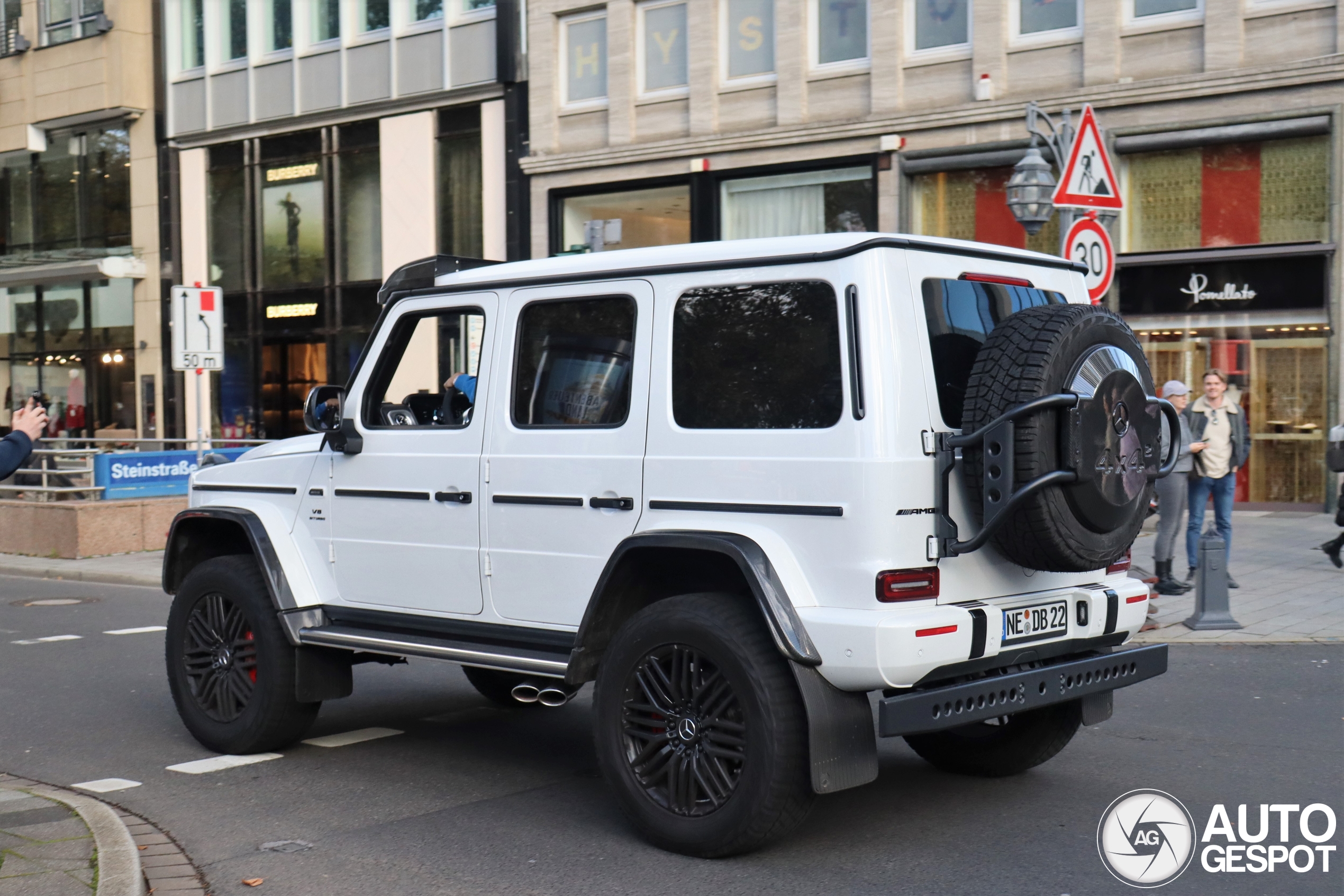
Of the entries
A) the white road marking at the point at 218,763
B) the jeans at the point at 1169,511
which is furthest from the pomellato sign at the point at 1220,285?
the white road marking at the point at 218,763

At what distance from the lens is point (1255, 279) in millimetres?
18547

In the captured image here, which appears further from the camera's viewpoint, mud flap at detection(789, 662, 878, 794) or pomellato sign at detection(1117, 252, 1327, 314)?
pomellato sign at detection(1117, 252, 1327, 314)

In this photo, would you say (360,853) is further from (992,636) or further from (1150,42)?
(1150,42)

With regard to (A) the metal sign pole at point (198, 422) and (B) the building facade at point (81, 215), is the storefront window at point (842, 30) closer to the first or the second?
(A) the metal sign pole at point (198, 422)

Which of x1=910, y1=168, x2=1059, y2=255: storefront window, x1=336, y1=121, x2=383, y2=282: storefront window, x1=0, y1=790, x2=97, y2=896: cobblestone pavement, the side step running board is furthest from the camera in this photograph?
x1=336, y1=121, x2=383, y2=282: storefront window

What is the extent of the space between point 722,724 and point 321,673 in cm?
243

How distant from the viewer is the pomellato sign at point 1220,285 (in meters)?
18.2

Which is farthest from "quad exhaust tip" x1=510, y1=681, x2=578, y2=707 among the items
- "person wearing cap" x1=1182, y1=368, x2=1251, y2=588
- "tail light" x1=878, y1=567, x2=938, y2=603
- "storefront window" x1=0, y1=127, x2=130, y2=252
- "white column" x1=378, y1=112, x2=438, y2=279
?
"storefront window" x1=0, y1=127, x2=130, y2=252

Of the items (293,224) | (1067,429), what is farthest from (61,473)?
(1067,429)

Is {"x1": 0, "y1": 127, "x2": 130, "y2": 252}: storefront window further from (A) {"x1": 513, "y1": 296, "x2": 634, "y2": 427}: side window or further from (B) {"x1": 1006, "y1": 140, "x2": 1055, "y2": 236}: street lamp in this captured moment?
(A) {"x1": 513, "y1": 296, "x2": 634, "y2": 427}: side window

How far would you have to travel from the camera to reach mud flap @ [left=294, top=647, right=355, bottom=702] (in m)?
6.66

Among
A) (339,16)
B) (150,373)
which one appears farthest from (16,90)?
(339,16)

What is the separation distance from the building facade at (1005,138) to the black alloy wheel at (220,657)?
7771mm

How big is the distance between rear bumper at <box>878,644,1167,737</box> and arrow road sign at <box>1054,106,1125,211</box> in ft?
17.5
